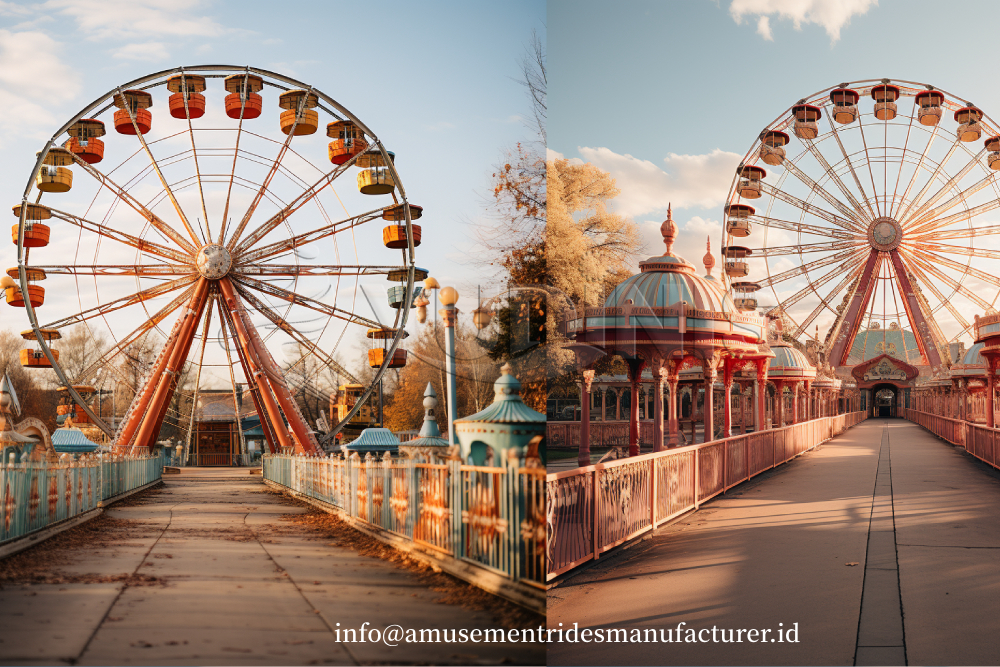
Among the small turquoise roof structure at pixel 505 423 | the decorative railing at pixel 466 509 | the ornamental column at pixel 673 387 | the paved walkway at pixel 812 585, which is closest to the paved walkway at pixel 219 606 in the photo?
the decorative railing at pixel 466 509

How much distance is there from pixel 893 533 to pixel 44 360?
25.2m

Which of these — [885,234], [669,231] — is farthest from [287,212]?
[885,234]

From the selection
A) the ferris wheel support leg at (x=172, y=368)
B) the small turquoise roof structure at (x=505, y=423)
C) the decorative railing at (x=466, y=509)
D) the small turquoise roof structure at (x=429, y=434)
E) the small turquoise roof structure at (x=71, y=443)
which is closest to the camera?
the decorative railing at (x=466, y=509)

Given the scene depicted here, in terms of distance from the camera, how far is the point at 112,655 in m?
4.67

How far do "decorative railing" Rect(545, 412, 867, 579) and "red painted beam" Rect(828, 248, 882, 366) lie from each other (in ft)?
101

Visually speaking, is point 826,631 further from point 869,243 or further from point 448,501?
point 869,243

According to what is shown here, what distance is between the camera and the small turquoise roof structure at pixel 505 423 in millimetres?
7176

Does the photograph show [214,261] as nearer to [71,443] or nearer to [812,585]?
[71,443]

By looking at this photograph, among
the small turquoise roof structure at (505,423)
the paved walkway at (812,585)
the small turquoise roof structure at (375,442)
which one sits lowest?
the paved walkway at (812,585)

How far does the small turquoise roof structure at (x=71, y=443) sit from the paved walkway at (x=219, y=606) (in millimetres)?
13871

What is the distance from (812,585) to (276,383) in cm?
1920

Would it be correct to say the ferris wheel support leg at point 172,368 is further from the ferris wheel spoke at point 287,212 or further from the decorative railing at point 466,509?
the decorative railing at point 466,509

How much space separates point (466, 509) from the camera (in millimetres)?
7066

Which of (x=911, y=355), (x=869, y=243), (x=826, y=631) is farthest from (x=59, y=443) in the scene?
(x=911, y=355)
